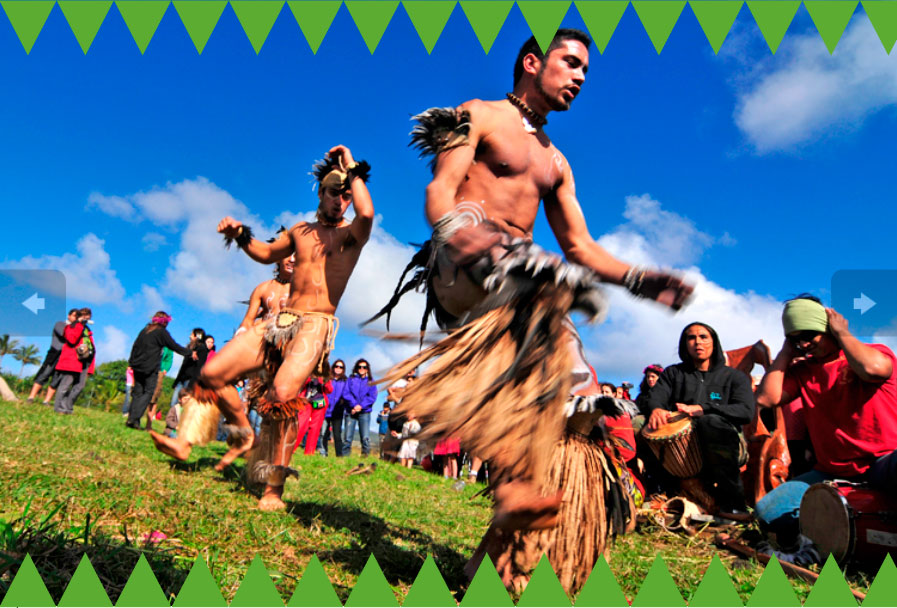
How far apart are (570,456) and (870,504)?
2.27 m

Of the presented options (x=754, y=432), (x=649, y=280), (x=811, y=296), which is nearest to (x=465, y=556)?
(x=649, y=280)

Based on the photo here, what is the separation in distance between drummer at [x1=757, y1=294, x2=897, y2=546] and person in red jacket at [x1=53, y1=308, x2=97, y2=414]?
10616 millimetres

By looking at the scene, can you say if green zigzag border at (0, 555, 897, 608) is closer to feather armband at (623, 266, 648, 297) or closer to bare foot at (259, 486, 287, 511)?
feather armband at (623, 266, 648, 297)

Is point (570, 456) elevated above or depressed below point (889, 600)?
above

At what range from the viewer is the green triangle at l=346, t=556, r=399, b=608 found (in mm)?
1540

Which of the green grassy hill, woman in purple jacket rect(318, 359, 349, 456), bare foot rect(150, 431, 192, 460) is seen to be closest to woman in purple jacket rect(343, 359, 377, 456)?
woman in purple jacket rect(318, 359, 349, 456)

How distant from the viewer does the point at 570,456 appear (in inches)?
84.0

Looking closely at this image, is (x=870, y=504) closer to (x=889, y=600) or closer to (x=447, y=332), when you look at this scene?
(x=889, y=600)

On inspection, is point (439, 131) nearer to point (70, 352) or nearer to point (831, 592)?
point (831, 592)

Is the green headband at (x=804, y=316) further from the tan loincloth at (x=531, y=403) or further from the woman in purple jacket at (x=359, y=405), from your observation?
the woman in purple jacket at (x=359, y=405)

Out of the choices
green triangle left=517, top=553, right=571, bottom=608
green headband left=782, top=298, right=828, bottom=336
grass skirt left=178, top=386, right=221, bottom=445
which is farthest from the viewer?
grass skirt left=178, top=386, right=221, bottom=445

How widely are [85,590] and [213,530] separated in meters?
1.19

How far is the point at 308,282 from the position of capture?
4184mm

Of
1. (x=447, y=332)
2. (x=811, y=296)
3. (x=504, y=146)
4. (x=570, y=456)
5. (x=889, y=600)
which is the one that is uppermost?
(x=811, y=296)
